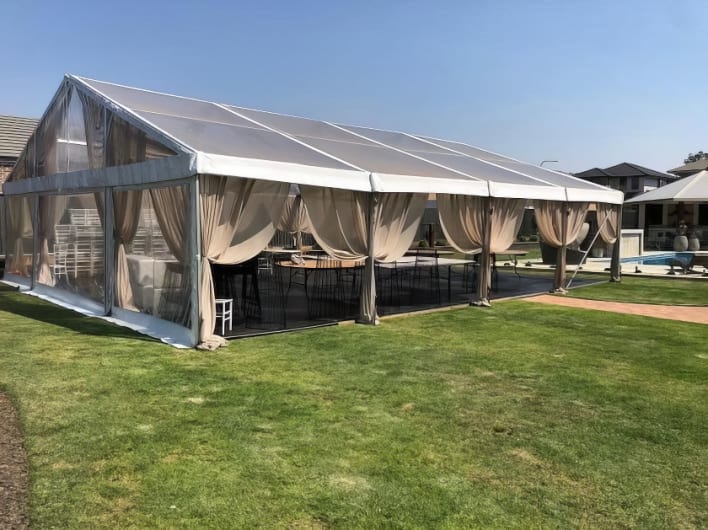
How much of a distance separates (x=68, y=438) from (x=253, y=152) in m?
3.90

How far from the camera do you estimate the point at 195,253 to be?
245 inches

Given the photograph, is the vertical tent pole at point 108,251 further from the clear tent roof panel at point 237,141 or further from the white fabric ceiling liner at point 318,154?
the clear tent roof panel at point 237,141

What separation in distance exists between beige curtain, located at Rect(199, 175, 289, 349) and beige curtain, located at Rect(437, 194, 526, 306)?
10.8 ft

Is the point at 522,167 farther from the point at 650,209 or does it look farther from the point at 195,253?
the point at 650,209

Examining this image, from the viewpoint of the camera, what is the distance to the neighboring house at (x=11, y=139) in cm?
1588

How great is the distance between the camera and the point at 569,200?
1088cm

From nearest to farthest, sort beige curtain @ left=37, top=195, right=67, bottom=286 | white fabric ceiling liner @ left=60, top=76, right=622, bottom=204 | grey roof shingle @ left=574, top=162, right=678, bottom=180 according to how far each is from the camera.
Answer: white fabric ceiling liner @ left=60, top=76, right=622, bottom=204, beige curtain @ left=37, top=195, right=67, bottom=286, grey roof shingle @ left=574, top=162, right=678, bottom=180

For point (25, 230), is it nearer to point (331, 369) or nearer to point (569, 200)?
point (331, 369)

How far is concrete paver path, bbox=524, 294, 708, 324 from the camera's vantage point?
8766mm

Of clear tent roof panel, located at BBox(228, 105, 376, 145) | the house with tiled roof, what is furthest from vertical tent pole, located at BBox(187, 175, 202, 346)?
the house with tiled roof

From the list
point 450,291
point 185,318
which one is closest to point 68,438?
point 185,318

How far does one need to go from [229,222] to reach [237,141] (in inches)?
48.5

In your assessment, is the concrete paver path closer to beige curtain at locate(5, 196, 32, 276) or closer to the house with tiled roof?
beige curtain at locate(5, 196, 32, 276)

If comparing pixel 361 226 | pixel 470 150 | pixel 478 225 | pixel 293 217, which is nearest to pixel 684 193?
pixel 470 150
